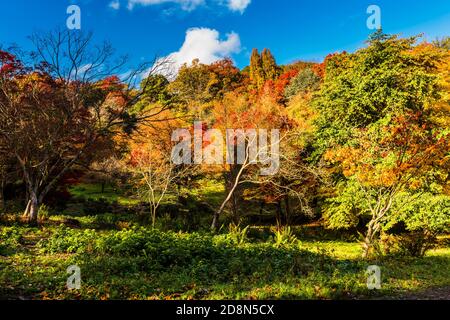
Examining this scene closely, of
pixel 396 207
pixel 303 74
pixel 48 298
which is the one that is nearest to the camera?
pixel 48 298

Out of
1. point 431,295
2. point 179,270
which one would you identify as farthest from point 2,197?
point 431,295

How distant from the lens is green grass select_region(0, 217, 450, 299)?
7.13 m

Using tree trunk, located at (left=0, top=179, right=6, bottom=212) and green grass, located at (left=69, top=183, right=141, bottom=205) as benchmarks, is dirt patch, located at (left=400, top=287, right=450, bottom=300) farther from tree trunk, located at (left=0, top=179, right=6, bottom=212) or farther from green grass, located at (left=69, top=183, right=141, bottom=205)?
green grass, located at (left=69, top=183, right=141, bottom=205)

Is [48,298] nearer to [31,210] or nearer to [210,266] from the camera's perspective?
[210,266]

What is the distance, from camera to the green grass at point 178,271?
7.13 metres

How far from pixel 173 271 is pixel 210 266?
1.22 m

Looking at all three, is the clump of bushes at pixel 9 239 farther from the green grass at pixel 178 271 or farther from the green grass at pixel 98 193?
the green grass at pixel 98 193

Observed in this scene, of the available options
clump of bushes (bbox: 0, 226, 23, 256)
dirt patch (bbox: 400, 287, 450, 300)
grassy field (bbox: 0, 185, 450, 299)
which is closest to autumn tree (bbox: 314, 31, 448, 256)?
grassy field (bbox: 0, 185, 450, 299)

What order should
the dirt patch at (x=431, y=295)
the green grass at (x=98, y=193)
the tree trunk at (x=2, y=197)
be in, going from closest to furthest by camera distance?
the dirt patch at (x=431, y=295)
the tree trunk at (x=2, y=197)
the green grass at (x=98, y=193)

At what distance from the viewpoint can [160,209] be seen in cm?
2655

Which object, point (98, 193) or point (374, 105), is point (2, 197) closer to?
point (98, 193)

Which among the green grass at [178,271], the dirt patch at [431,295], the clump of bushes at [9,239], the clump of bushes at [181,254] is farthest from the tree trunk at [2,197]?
the dirt patch at [431,295]

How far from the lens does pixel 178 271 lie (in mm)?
9312

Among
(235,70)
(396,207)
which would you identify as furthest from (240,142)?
(235,70)
